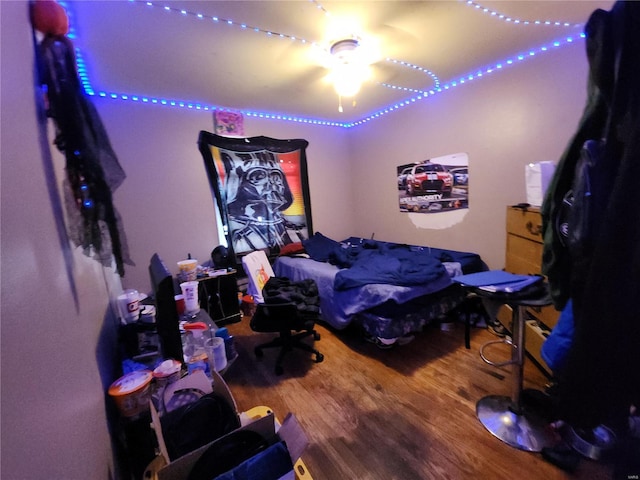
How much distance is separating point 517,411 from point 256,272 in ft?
7.95

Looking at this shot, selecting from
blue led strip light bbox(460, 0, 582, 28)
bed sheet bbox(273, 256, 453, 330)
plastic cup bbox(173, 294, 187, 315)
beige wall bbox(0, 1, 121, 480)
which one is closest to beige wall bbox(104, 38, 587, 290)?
blue led strip light bbox(460, 0, 582, 28)

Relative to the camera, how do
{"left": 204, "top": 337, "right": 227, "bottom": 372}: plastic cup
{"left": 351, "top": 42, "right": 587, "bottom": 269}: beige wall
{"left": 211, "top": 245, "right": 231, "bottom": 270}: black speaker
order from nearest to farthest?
1. {"left": 204, "top": 337, "right": 227, "bottom": 372}: plastic cup
2. {"left": 351, "top": 42, "right": 587, "bottom": 269}: beige wall
3. {"left": 211, "top": 245, "right": 231, "bottom": 270}: black speaker

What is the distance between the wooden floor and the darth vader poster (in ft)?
5.10

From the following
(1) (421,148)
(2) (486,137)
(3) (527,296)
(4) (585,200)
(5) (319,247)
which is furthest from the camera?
(5) (319,247)

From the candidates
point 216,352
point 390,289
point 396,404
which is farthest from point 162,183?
point 396,404

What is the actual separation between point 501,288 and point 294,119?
11.6 feet

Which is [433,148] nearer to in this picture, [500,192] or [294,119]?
[500,192]

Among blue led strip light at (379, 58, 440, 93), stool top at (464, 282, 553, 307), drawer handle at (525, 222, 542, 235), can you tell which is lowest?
stool top at (464, 282, 553, 307)

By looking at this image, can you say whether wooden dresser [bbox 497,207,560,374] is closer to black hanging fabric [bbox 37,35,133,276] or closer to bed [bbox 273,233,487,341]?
bed [bbox 273,233,487,341]

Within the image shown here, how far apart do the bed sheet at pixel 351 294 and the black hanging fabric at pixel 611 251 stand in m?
1.37

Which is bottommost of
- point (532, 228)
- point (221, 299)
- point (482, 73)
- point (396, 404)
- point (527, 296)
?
point (396, 404)

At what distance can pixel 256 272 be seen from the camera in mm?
2992

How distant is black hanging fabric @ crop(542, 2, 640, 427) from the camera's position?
0.69 metres

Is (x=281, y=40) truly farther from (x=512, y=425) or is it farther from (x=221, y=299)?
(x=512, y=425)
